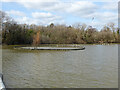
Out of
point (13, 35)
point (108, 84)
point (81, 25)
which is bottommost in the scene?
point (108, 84)

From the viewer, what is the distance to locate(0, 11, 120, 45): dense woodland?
42.3 metres

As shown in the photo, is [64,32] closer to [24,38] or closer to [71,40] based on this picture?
[71,40]

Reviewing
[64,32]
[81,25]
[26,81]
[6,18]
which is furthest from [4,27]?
[26,81]

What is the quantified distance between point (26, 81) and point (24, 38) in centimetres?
4033

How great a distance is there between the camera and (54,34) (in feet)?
180

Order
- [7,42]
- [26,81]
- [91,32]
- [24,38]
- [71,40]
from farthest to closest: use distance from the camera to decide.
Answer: [91,32] → [71,40] → [24,38] → [7,42] → [26,81]

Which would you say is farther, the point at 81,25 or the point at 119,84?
the point at 81,25

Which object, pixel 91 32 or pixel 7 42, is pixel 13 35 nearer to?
pixel 7 42

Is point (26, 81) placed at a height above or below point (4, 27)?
below

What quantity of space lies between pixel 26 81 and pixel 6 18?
38.9 metres

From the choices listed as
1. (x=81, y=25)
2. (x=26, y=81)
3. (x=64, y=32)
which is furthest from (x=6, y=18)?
(x=26, y=81)

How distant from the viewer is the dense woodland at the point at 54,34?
42263 mm

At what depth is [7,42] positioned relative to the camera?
4084 centimetres

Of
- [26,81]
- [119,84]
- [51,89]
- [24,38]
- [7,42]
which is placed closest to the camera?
[51,89]
